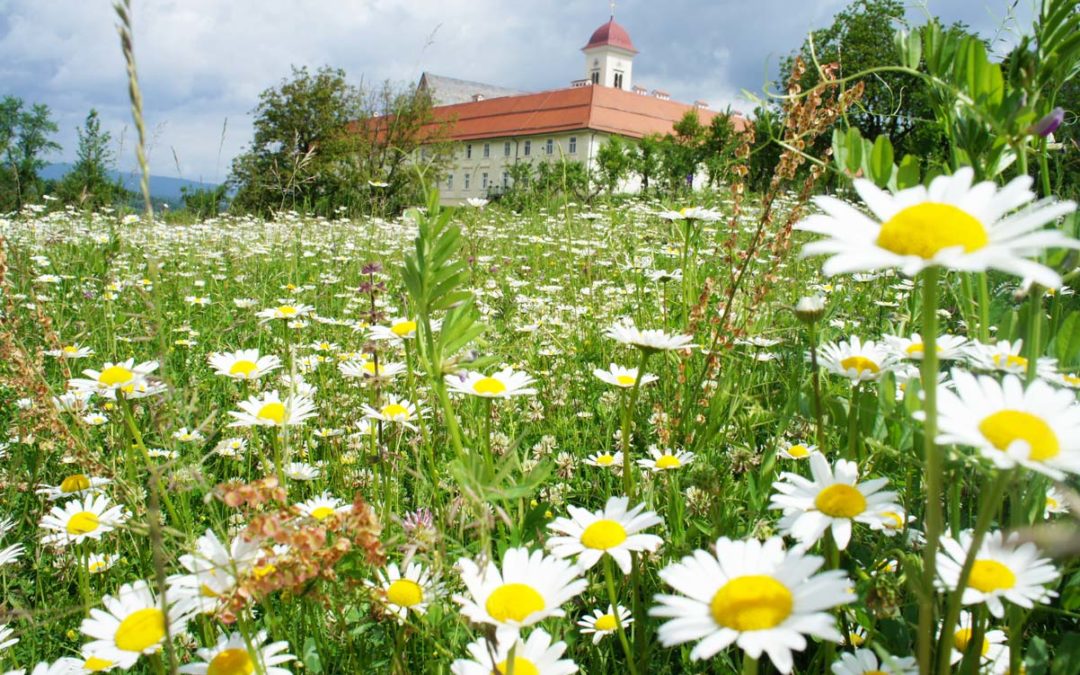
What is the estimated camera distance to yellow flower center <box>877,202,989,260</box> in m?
0.64

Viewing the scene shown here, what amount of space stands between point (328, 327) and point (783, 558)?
113 inches

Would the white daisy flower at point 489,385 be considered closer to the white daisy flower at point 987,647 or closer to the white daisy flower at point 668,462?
the white daisy flower at point 668,462

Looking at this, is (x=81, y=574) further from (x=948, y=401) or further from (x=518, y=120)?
(x=518, y=120)

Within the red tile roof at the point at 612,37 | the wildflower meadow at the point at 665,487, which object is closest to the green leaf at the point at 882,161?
the wildflower meadow at the point at 665,487

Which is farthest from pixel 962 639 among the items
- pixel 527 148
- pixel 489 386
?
pixel 527 148

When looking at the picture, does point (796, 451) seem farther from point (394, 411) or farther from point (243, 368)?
point (243, 368)

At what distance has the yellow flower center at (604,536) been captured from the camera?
1078mm

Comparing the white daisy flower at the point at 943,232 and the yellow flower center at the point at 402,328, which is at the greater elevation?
the white daisy flower at the point at 943,232

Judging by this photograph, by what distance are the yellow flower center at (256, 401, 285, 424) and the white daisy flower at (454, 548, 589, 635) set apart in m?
0.67

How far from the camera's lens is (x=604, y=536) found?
109 centimetres

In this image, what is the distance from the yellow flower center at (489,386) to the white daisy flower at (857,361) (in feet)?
2.10

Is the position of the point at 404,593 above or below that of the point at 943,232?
below

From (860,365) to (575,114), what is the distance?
165 ft

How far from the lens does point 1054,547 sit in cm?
55
